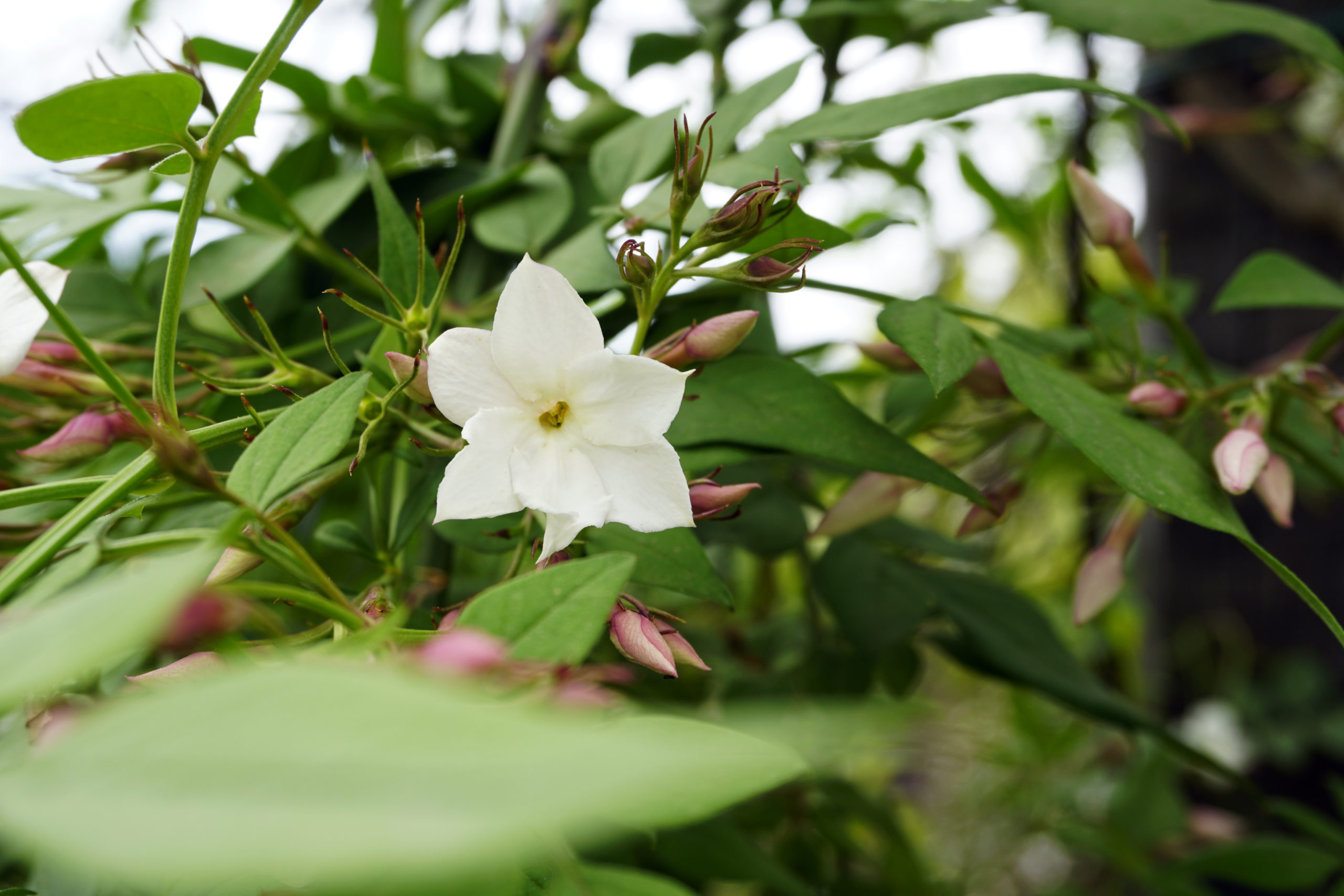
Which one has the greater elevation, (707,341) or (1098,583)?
(707,341)

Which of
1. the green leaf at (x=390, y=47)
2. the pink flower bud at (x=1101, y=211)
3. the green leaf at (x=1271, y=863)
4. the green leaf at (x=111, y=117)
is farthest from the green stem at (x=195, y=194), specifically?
the green leaf at (x=1271, y=863)

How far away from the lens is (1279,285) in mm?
399

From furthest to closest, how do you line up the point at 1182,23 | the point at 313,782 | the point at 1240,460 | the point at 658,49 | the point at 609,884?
1. the point at 658,49
2. the point at 1182,23
3. the point at 1240,460
4. the point at 609,884
5. the point at 313,782

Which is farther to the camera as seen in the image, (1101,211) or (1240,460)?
(1101,211)

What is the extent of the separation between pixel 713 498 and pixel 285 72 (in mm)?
316

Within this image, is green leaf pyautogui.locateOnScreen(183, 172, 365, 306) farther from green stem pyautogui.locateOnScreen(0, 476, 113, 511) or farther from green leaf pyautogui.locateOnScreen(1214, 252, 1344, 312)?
green leaf pyautogui.locateOnScreen(1214, 252, 1344, 312)

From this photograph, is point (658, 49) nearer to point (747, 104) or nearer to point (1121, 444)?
point (747, 104)

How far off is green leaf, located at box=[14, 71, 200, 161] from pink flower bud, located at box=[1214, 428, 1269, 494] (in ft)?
1.08

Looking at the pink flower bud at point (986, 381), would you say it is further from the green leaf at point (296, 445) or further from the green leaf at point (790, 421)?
the green leaf at point (296, 445)

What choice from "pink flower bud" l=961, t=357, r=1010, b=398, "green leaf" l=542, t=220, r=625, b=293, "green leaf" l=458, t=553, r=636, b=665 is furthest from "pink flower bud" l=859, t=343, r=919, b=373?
"green leaf" l=458, t=553, r=636, b=665

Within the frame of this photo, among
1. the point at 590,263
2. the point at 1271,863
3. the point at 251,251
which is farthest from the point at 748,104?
the point at 1271,863

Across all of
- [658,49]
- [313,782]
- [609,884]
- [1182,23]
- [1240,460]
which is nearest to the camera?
[313,782]

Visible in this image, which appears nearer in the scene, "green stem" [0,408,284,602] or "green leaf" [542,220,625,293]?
"green stem" [0,408,284,602]

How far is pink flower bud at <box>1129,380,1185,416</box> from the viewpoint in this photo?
33cm
